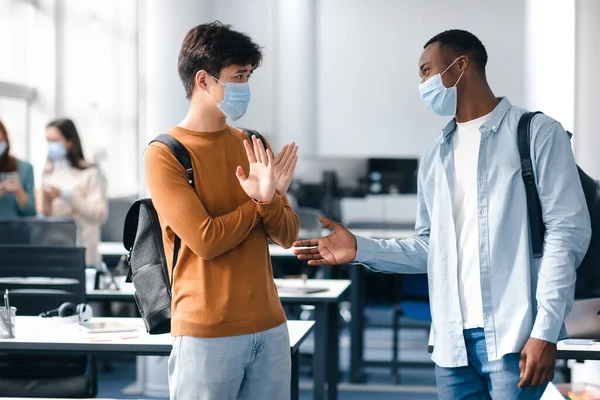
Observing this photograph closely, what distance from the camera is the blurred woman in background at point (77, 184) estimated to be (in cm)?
518

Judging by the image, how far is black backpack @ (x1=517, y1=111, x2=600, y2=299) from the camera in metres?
1.99

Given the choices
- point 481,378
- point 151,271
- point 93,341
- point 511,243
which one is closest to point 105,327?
point 93,341

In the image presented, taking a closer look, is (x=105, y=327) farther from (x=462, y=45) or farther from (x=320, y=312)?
(x=462, y=45)

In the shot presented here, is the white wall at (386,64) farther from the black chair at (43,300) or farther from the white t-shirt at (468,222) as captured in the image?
the white t-shirt at (468,222)

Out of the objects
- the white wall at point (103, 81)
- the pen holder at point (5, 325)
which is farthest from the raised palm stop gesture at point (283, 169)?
the white wall at point (103, 81)

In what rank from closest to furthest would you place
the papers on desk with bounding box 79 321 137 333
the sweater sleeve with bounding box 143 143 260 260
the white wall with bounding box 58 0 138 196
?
1. the sweater sleeve with bounding box 143 143 260 260
2. the papers on desk with bounding box 79 321 137 333
3. the white wall with bounding box 58 0 138 196

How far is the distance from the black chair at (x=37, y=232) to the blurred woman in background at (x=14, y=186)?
54cm

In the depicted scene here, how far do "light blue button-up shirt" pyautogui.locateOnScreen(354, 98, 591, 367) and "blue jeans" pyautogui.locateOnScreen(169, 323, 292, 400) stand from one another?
401 millimetres

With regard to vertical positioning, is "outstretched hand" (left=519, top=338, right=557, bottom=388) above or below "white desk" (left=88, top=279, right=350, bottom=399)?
above

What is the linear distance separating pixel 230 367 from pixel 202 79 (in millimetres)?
726

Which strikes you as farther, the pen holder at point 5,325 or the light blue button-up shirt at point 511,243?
the pen holder at point 5,325

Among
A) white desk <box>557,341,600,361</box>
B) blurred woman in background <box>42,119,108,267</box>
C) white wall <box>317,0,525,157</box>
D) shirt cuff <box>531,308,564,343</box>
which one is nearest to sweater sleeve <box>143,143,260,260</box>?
shirt cuff <box>531,308,564,343</box>

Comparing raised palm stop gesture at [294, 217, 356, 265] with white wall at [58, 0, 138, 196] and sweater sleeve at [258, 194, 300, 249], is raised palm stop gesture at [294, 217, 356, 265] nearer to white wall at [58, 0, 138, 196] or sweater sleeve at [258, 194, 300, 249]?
sweater sleeve at [258, 194, 300, 249]

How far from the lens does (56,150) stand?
533 cm
